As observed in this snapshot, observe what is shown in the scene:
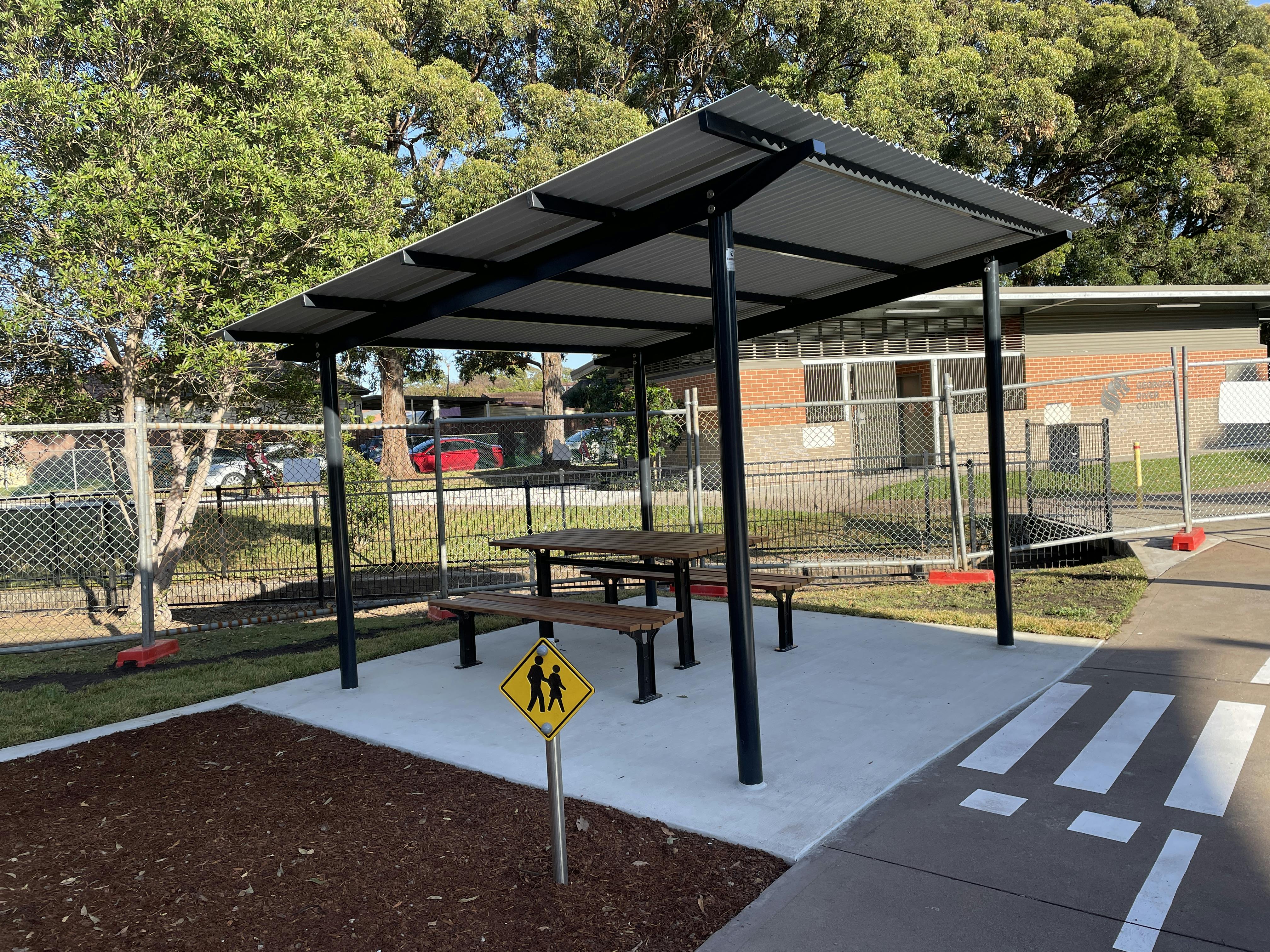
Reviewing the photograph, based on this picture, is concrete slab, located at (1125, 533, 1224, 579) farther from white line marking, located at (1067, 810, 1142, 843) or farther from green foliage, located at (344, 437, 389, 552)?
green foliage, located at (344, 437, 389, 552)

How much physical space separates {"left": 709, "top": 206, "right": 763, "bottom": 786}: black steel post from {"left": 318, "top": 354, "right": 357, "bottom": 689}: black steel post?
11.3 feet

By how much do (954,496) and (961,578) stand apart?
A: 0.92 metres

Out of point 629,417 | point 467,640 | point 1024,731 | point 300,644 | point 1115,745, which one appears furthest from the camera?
point 629,417

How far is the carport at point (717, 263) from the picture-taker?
13.1 ft

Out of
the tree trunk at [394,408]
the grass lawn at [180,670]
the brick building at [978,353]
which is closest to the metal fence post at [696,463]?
the grass lawn at [180,670]

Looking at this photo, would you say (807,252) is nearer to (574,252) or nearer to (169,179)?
(574,252)

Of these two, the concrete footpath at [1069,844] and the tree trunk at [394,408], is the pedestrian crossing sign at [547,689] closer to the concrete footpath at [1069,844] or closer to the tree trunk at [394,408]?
the concrete footpath at [1069,844]

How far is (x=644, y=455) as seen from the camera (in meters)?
8.95

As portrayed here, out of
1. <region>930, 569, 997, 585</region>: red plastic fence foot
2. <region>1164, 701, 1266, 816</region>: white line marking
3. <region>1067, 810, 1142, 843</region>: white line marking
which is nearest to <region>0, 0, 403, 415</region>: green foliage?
<region>930, 569, 997, 585</region>: red plastic fence foot

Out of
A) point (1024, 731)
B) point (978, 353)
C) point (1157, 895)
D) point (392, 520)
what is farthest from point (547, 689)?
point (978, 353)

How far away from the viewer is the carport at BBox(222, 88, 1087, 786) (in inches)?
158

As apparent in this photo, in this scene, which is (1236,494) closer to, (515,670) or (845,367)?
(845,367)

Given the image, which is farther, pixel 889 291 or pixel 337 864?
pixel 889 291

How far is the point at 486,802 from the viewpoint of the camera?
13.7 ft
